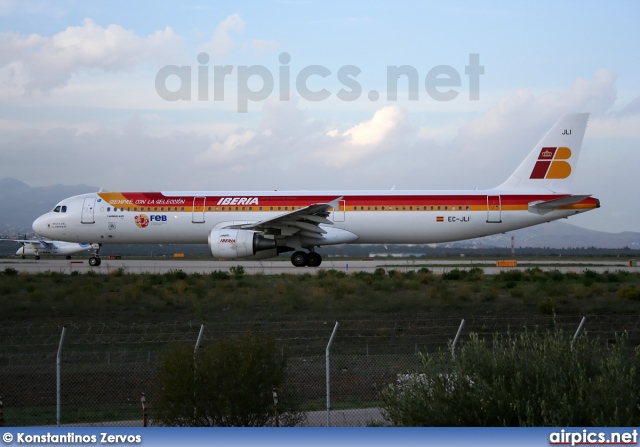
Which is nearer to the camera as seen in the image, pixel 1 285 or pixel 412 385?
pixel 412 385

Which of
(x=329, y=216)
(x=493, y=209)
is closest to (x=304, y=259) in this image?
(x=329, y=216)

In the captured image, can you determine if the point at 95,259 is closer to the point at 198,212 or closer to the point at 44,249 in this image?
the point at 198,212

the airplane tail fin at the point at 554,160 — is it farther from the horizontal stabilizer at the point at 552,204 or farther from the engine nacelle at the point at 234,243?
the engine nacelle at the point at 234,243

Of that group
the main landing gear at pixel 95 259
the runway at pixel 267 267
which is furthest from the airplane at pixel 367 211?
the main landing gear at pixel 95 259

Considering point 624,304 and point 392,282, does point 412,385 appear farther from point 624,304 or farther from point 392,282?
point 392,282

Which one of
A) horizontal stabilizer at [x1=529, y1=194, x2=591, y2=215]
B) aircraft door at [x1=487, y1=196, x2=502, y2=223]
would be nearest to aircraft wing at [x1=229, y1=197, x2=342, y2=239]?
aircraft door at [x1=487, y1=196, x2=502, y2=223]

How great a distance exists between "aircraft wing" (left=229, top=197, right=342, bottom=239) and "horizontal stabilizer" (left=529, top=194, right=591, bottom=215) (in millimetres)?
7610

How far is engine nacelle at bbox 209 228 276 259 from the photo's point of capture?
1137 inches

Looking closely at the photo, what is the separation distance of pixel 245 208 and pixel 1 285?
1001 cm

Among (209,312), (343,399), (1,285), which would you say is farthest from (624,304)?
(1,285)

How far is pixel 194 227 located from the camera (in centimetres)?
3197

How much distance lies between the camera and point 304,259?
31797mm

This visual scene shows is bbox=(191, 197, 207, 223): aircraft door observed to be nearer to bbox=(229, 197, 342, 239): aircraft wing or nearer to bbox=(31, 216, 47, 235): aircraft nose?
bbox=(229, 197, 342, 239): aircraft wing

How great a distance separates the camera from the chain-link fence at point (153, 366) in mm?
11102
